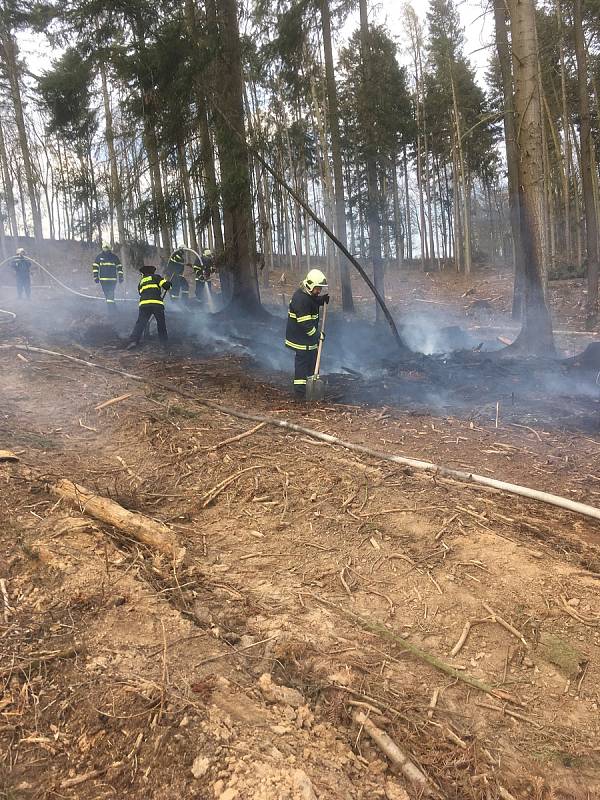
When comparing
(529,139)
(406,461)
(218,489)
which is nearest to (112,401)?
(218,489)

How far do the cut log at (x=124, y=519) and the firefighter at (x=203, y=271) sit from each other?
9.85 meters

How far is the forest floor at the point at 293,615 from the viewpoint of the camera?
221 cm

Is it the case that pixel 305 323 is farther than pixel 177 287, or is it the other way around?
pixel 177 287

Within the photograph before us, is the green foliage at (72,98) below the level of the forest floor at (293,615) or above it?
above

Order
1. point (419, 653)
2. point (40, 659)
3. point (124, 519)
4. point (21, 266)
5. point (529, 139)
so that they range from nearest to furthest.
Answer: point (40, 659) → point (419, 653) → point (124, 519) → point (529, 139) → point (21, 266)

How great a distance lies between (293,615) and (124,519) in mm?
1634

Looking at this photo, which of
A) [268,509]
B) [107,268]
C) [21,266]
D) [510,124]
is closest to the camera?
[268,509]

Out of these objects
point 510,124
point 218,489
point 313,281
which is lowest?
point 218,489

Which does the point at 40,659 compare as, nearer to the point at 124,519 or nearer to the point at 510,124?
the point at 124,519

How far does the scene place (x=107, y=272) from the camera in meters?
14.9

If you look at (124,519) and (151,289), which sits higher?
(151,289)

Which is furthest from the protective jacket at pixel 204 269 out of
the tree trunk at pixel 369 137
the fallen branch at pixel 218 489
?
the fallen branch at pixel 218 489

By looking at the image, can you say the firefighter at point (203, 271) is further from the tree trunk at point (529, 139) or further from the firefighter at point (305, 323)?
the tree trunk at point (529, 139)

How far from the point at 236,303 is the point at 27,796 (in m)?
12.2
